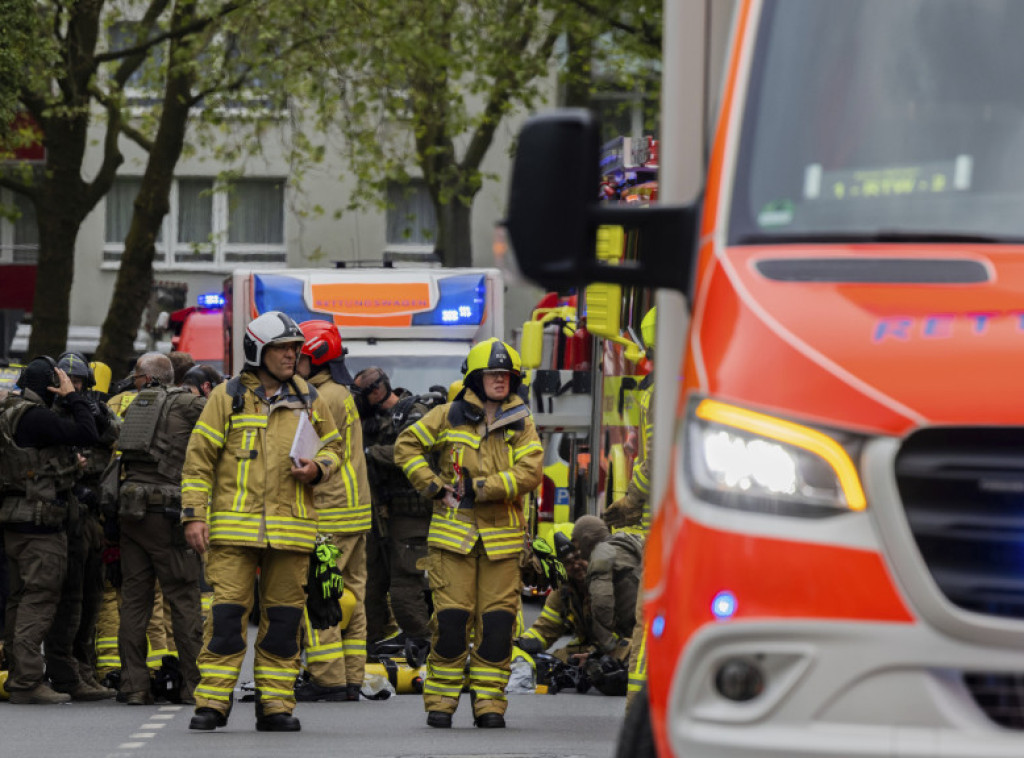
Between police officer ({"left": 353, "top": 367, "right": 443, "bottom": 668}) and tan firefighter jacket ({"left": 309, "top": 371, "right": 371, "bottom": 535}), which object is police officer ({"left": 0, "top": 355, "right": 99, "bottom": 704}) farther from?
police officer ({"left": 353, "top": 367, "right": 443, "bottom": 668})

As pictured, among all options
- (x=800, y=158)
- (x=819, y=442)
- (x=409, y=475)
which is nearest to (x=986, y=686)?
(x=819, y=442)

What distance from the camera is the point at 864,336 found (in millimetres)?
4180

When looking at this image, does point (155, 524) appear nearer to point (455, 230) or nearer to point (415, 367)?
point (415, 367)

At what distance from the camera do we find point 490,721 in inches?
421

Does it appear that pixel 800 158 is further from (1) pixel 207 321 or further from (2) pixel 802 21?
(1) pixel 207 321

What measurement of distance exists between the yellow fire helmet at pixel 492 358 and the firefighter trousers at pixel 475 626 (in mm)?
870

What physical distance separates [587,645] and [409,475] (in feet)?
8.29

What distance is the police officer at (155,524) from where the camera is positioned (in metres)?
11.6

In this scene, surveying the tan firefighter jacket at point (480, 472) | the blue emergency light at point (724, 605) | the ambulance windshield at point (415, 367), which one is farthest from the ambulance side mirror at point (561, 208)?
the ambulance windshield at point (415, 367)

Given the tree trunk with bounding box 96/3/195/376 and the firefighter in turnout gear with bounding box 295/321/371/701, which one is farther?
the tree trunk with bounding box 96/3/195/376

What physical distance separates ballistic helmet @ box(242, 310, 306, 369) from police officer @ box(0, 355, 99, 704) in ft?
5.27

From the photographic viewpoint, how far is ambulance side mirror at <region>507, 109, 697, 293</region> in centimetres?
458

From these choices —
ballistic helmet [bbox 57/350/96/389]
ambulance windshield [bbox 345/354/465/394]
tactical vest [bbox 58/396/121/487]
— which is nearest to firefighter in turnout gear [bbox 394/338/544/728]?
tactical vest [bbox 58/396/121/487]

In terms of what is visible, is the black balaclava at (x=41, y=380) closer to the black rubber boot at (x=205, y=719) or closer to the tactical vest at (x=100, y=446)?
the tactical vest at (x=100, y=446)
